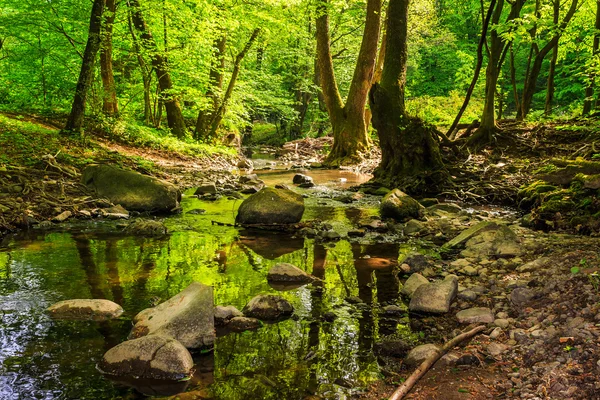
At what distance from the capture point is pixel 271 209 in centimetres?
816

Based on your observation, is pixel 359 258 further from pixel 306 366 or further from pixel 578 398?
pixel 578 398

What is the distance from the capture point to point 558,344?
3.02m

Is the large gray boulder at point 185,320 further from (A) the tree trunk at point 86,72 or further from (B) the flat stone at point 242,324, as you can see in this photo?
(A) the tree trunk at point 86,72

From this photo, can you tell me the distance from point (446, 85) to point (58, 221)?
27.2 metres

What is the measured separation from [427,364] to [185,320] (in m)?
1.88

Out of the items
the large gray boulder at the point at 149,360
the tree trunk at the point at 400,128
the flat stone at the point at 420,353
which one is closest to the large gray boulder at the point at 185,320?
the large gray boulder at the point at 149,360

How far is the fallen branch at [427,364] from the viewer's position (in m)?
2.71

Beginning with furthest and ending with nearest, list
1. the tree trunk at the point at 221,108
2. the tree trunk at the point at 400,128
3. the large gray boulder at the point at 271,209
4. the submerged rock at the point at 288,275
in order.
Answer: the tree trunk at the point at 221,108 < the tree trunk at the point at 400,128 < the large gray boulder at the point at 271,209 < the submerged rock at the point at 288,275

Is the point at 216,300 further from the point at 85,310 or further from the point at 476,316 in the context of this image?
the point at 476,316

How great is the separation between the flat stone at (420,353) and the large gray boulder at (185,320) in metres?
1.54

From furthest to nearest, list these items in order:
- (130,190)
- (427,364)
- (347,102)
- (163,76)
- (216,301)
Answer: (347,102), (163,76), (130,190), (216,301), (427,364)

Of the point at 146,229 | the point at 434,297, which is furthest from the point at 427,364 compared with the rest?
the point at 146,229

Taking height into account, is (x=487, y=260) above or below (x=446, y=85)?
below

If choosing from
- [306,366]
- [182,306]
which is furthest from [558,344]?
[182,306]
